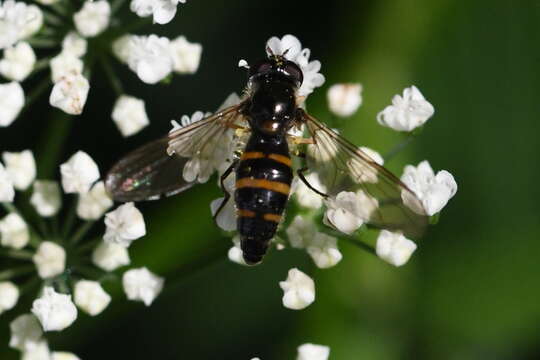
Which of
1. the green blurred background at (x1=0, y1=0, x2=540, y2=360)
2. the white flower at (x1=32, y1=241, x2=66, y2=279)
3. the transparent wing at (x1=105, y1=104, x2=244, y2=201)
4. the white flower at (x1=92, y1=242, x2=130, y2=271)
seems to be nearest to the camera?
the transparent wing at (x1=105, y1=104, x2=244, y2=201)

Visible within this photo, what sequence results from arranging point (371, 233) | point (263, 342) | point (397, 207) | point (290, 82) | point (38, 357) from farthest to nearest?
point (263, 342), point (371, 233), point (38, 357), point (290, 82), point (397, 207)

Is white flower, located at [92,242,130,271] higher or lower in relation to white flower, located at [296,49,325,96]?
lower

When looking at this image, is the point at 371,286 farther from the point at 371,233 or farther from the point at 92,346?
the point at 92,346

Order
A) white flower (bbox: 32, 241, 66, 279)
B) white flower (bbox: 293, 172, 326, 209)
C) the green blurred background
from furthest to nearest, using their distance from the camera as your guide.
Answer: the green blurred background < white flower (bbox: 32, 241, 66, 279) < white flower (bbox: 293, 172, 326, 209)

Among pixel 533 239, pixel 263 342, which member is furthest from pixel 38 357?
pixel 533 239

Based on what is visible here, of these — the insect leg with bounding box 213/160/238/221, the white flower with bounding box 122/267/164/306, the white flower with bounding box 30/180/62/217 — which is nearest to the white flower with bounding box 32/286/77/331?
the white flower with bounding box 122/267/164/306

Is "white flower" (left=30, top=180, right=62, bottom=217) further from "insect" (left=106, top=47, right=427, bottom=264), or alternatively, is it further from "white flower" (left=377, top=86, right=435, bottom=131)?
"white flower" (left=377, top=86, right=435, bottom=131)

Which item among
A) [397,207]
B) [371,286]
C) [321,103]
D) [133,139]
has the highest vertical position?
[397,207]
